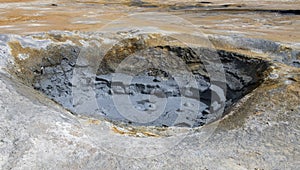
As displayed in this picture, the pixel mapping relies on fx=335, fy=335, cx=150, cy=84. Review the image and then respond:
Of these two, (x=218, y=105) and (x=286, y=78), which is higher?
(x=286, y=78)

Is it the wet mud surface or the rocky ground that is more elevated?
the rocky ground

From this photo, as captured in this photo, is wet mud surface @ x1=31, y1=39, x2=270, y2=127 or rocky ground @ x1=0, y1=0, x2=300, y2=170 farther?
wet mud surface @ x1=31, y1=39, x2=270, y2=127

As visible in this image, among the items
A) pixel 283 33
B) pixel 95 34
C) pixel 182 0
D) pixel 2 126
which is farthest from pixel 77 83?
pixel 182 0

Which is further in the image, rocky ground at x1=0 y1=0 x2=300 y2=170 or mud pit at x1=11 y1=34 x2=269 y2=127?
mud pit at x1=11 y1=34 x2=269 y2=127

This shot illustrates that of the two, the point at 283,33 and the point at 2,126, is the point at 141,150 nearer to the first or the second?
the point at 2,126

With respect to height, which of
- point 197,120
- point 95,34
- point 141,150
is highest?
point 95,34

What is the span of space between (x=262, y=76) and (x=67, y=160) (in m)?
3.50

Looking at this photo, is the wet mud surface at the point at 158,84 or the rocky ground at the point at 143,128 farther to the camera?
the wet mud surface at the point at 158,84

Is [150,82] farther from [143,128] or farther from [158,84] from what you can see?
[143,128]

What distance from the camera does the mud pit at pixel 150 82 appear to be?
18.5 feet

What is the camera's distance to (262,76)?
5301 mm

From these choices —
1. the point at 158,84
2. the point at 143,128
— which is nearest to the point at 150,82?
the point at 158,84

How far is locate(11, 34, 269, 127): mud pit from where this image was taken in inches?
222

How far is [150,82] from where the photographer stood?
7066mm
